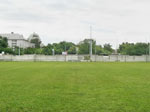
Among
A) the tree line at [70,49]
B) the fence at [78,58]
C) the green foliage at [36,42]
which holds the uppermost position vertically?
the green foliage at [36,42]

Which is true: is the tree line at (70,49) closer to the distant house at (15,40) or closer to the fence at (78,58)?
the fence at (78,58)

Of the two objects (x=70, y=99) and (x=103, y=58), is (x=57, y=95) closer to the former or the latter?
(x=70, y=99)

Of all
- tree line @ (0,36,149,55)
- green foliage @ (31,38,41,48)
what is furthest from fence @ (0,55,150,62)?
green foliage @ (31,38,41,48)

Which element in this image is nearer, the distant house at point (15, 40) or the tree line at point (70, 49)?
the tree line at point (70, 49)

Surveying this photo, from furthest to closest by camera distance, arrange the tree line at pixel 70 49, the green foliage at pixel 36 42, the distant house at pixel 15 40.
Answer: the green foliage at pixel 36 42
the distant house at pixel 15 40
the tree line at pixel 70 49

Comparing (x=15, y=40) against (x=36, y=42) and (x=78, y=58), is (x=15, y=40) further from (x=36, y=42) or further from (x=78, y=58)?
(x=78, y=58)

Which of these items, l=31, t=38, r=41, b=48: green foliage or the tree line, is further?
l=31, t=38, r=41, b=48: green foliage

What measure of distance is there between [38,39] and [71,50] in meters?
41.6

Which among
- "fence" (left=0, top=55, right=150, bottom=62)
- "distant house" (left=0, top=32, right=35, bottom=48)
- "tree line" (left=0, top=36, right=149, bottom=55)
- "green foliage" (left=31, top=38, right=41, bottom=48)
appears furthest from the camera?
"green foliage" (left=31, top=38, right=41, bottom=48)

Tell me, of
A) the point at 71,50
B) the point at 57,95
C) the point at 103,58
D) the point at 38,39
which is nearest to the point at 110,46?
the point at 71,50

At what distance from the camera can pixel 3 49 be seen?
66375mm

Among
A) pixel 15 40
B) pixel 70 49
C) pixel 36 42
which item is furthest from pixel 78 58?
pixel 36 42

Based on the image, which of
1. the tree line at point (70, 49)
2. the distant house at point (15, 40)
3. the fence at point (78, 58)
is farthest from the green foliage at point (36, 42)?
the fence at point (78, 58)

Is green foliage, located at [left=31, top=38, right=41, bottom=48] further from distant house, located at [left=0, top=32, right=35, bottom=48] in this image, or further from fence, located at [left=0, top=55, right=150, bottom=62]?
fence, located at [left=0, top=55, right=150, bottom=62]
